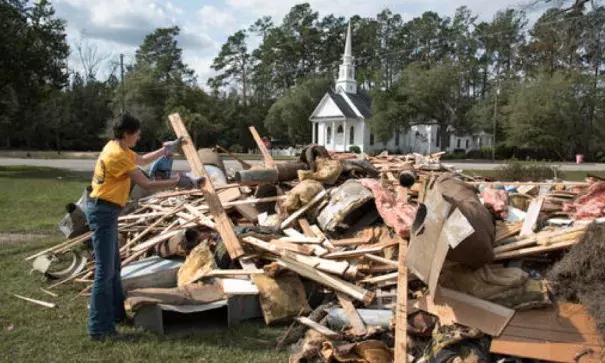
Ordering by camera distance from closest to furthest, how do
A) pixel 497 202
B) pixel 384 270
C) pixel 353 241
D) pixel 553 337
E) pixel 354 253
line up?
1. pixel 553 337
2. pixel 384 270
3. pixel 354 253
4. pixel 353 241
5. pixel 497 202

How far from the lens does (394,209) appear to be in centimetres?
527

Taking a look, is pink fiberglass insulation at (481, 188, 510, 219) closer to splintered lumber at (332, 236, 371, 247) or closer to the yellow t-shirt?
splintered lumber at (332, 236, 371, 247)

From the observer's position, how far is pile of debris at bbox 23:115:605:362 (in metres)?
3.51

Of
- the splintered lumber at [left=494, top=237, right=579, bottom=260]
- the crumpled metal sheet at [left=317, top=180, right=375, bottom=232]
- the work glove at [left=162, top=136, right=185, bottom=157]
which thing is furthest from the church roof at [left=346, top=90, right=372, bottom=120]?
the splintered lumber at [left=494, top=237, right=579, bottom=260]

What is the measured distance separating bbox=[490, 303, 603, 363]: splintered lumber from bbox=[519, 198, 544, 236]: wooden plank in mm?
1232

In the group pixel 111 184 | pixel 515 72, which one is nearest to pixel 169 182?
pixel 111 184

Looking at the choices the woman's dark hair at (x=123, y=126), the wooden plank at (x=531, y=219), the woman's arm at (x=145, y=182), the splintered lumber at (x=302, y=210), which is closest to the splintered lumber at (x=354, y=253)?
the splintered lumber at (x=302, y=210)

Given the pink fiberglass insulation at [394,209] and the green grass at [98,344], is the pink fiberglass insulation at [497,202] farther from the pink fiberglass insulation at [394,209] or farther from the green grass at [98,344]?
the green grass at [98,344]

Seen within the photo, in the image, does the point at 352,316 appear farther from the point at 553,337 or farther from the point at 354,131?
the point at 354,131

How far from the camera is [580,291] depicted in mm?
3664

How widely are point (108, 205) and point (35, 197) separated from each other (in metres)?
11.0

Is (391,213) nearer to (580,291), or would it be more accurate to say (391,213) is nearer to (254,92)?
(580,291)

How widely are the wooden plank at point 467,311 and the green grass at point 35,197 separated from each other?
7939 millimetres

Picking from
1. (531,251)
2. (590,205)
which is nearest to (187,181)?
(531,251)
